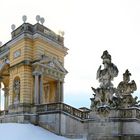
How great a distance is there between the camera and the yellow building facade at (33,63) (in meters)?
31.2

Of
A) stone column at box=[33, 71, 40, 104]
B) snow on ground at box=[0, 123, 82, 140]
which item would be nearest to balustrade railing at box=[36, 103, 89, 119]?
snow on ground at box=[0, 123, 82, 140]

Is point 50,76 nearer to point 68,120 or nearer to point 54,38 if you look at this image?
point 54,38

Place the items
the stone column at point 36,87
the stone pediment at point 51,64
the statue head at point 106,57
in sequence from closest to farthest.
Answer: the statue head at point 106,57, the stone column at point 36,87, the stone pediment at point 51,64

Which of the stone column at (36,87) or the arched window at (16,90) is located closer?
the stone column at (36,87)

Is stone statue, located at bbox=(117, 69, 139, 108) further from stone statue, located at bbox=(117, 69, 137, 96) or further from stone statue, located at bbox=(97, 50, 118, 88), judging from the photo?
stone statue, located at bbox=(97, 50, 118, 88)

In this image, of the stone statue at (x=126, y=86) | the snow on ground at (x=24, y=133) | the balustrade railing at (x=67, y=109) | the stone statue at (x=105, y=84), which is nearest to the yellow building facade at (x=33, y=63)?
the balustrade railing at (x=67, y=109)

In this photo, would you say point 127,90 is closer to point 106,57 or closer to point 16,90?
point 106,57

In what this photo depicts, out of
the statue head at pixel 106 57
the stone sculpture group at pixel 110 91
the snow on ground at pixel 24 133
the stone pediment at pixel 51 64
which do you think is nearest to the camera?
the snow on ground at pixel 24 133

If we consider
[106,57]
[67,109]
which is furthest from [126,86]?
[67,109]

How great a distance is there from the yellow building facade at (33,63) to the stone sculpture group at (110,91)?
9.20 m

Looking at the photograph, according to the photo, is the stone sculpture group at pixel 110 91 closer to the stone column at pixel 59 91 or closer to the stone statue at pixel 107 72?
the stone statue at pixel 107 72

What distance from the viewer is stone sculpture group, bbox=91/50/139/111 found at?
22.8 m

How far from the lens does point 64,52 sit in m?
35.2

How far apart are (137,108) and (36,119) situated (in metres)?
9.25
